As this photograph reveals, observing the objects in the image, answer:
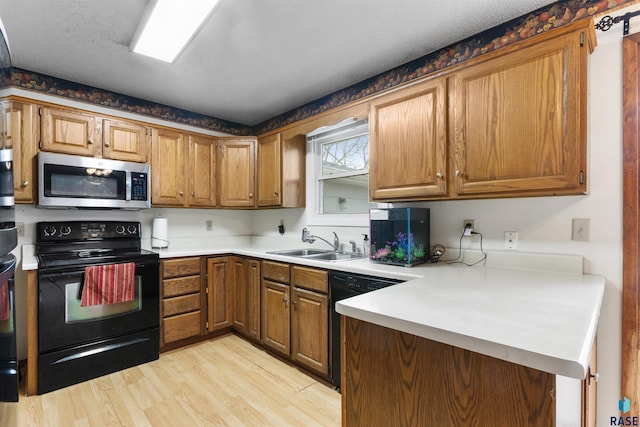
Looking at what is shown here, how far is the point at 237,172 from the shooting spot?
11.1ft

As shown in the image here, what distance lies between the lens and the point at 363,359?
3.52ft

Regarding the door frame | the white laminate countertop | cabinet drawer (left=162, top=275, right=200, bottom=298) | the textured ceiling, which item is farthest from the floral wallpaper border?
cabinet drawer (left=162, top=275, right=200, bottom=298)

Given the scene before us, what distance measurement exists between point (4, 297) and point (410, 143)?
6.57 ft

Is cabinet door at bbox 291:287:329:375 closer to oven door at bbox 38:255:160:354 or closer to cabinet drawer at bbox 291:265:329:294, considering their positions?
cabinet drawer at bbox 291:265:329:294

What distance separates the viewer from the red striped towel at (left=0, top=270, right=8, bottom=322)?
87 centimetres

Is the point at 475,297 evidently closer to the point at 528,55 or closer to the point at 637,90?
the point at 528,55

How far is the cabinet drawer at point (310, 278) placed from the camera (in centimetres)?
219

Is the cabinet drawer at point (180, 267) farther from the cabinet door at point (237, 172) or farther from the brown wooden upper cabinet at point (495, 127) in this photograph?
the brown wooden upper cabinet at point (495, 127)

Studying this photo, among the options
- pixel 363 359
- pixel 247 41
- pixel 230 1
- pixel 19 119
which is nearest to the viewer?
pixel 363 359

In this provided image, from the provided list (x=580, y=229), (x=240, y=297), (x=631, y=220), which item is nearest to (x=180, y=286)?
(x=240, y=297)

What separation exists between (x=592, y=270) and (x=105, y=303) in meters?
3.16

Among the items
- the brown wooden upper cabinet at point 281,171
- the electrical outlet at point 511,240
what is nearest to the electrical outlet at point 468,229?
the electrical outlet at point 511,240

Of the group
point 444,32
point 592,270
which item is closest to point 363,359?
point 592,270

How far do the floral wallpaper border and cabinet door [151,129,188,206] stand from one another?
40 cm
